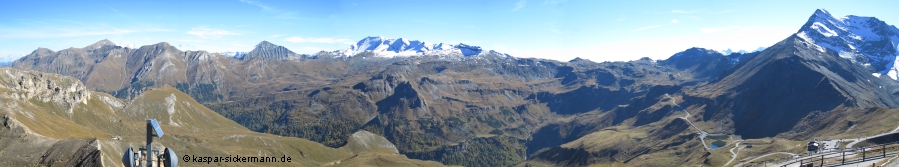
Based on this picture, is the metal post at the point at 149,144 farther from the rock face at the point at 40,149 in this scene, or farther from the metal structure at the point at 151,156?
the rock face at the point at 40,149

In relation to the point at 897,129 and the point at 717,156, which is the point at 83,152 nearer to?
the point at 717,156

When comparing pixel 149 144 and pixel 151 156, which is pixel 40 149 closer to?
pixel 149 144

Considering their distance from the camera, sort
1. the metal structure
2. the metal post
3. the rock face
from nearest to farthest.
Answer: the metal post < the metal structure < the rock face

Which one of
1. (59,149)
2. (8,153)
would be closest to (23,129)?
(8,153)

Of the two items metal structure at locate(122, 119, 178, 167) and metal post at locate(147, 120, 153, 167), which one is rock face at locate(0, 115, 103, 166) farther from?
metal post at locate(147, 120, 153, 167)

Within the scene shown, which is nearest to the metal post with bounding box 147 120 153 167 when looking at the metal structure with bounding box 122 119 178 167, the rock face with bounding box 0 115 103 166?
the metal structure with bounding box 122 119 178 167

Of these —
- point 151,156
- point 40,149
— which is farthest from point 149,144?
point 40,149

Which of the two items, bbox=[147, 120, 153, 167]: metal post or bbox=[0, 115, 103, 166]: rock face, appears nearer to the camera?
bbox=[147, 120, 153, 167]: metal post

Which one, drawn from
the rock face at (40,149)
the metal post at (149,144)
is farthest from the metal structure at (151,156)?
the rock face at (40,149)

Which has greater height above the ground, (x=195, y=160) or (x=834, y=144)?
(x=834, y=144)

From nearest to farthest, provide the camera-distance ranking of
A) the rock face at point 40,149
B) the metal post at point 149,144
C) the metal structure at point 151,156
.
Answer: the metal post at point 149,144 → the metal structure at point 151,156 → the rock face at point 40,149

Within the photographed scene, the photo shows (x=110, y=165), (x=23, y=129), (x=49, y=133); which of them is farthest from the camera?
(x=49, y=133)
